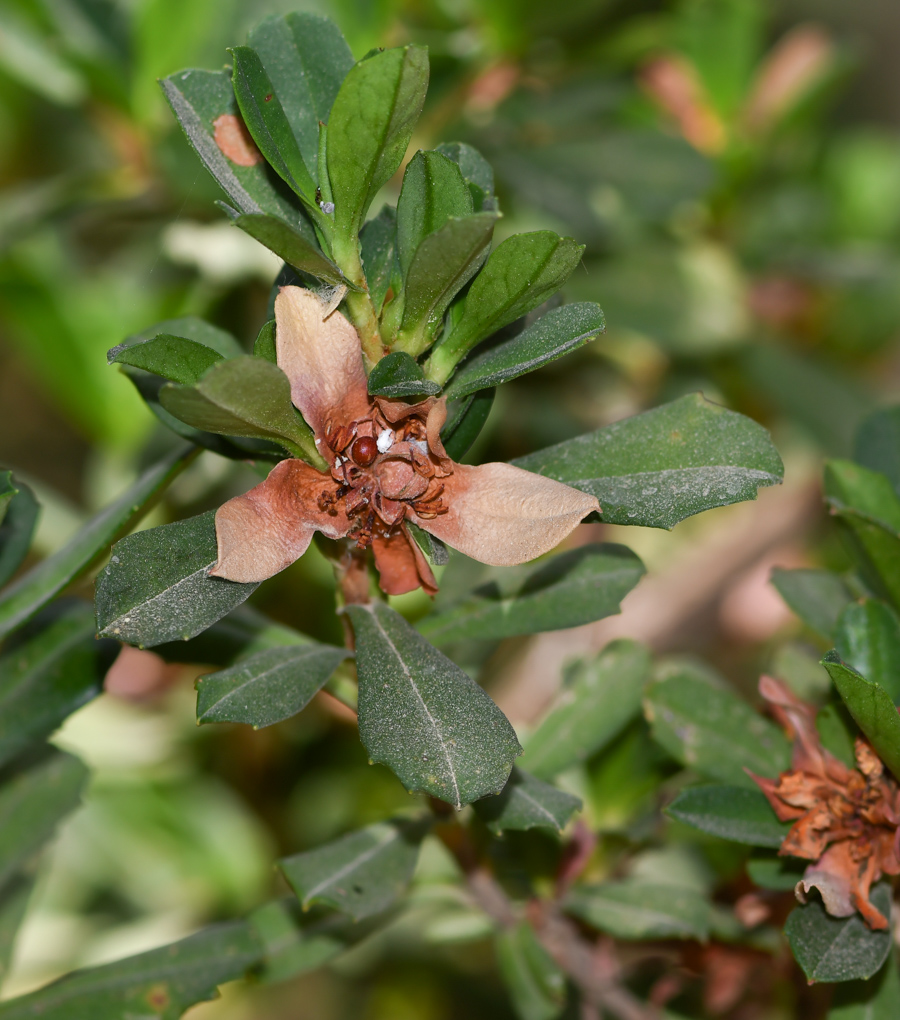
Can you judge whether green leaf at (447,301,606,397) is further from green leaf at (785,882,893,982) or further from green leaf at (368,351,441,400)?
green leaf at (785,882,893,982)

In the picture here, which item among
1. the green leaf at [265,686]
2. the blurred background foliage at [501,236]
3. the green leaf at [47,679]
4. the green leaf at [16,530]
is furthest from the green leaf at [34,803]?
the blurred background foliage at [501,236]

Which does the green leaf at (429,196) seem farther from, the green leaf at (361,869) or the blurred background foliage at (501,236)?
the blurred background foliage at (501,236)

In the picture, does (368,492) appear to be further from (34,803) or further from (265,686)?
(34,803)

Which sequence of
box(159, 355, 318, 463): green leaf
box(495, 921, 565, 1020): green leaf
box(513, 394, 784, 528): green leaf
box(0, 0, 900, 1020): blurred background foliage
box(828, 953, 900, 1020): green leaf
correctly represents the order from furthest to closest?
box(0, 0, 900, 1020): blurred background foliage → box(495, 921, 565, 1020): green leaf → box(828, 953, 900, 1020): green leaf → box(513, 394, 784, 528): green leaf → box(159, 355, 318, 463): green leaf

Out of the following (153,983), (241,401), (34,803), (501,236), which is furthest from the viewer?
(501,236)

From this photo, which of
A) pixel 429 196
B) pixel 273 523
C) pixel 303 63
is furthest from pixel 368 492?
pixel 303 63

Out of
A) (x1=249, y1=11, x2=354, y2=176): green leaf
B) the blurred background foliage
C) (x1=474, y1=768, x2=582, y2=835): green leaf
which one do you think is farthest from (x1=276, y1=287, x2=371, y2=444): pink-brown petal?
the blurred background foliage
